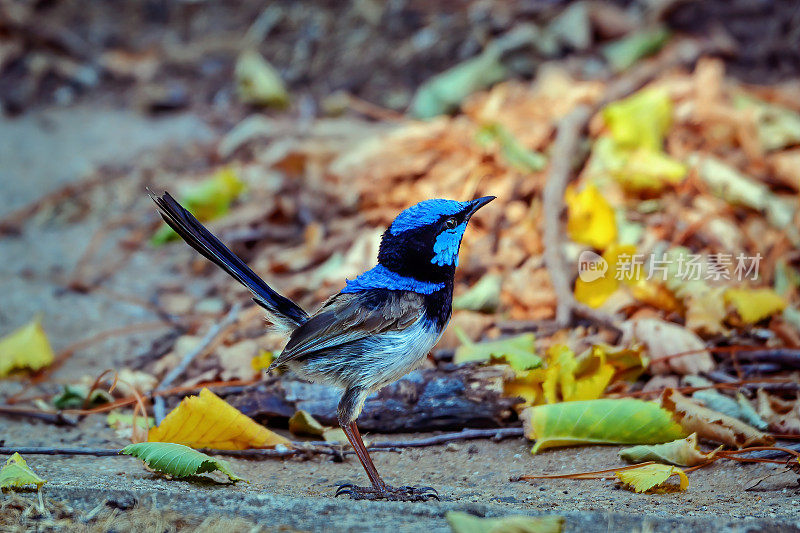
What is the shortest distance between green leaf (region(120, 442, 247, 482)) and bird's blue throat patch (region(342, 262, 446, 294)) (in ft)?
2.76

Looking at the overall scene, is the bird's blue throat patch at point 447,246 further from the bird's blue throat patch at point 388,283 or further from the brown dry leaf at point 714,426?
the brown dry leaf at point 714,426

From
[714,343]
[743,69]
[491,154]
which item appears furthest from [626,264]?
[743,69]

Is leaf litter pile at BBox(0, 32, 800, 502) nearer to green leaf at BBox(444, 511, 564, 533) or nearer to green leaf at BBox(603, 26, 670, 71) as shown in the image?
green leaf at BBox(603, 26, 670, 71)

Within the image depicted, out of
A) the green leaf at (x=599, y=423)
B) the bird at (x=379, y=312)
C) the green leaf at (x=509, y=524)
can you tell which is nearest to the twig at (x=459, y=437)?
the green leaf at (x=599, y=423)

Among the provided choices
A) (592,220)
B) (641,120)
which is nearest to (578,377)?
(592,220)

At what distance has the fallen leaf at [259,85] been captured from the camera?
7391 mm

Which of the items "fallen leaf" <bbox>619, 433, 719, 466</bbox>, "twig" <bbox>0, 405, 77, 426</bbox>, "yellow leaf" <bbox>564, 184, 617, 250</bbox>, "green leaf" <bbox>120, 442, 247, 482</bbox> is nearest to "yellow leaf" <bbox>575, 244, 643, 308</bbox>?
"yellow leaf" <bbox>564, 184, 617, 250</bbox>

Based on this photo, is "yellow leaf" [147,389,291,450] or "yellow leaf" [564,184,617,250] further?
"yellow leaf" [564,184,617,250]

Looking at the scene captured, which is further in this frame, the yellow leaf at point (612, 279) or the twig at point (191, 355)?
the yellow leaf at point (612, 279)

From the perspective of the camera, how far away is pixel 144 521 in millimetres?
2281

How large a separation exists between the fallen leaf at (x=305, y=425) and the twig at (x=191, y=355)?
0.56 meters

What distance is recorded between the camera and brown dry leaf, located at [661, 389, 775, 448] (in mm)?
3123

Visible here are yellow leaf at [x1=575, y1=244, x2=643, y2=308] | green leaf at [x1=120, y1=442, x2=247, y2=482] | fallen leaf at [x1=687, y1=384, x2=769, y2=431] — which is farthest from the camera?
yellow leaf at [x1=575, y1=244, x2=643, y2=308]

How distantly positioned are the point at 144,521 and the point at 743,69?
5.60m
